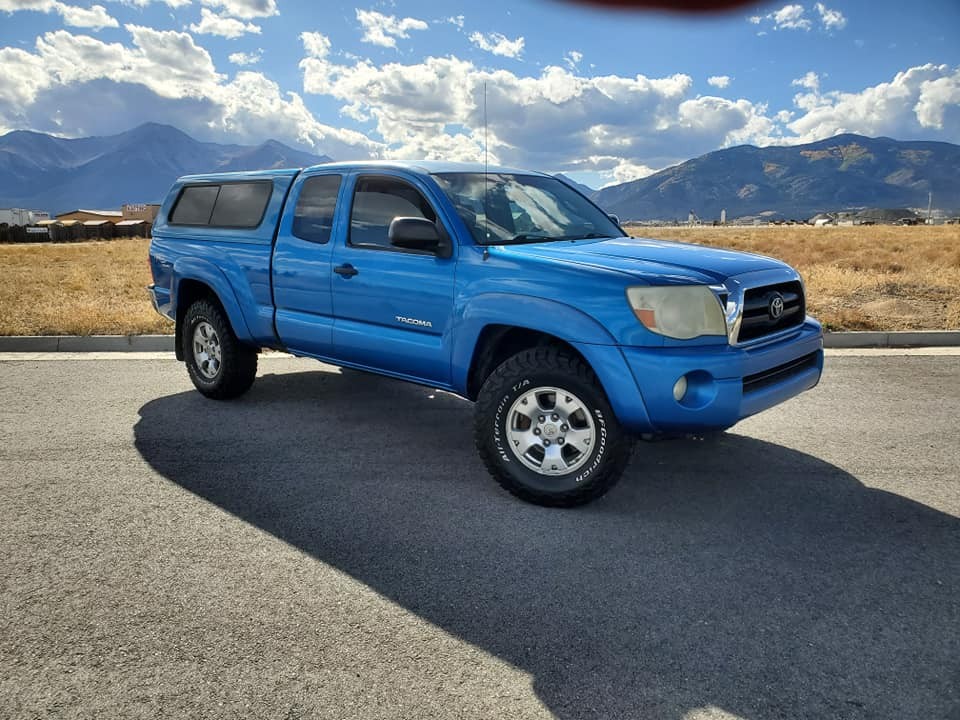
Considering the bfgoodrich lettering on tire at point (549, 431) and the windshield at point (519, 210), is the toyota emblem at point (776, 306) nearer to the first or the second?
the bfgoodrich lettering on tire at point (549, 431)

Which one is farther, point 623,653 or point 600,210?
point 600,210

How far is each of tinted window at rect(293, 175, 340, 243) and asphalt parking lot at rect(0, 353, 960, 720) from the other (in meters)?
1.42

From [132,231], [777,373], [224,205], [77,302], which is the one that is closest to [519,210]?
[777,373]

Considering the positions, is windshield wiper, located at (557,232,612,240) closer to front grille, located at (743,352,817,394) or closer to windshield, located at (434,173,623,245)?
windshield, located at (434,173,623,245)

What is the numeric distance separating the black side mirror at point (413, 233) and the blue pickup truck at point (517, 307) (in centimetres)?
1

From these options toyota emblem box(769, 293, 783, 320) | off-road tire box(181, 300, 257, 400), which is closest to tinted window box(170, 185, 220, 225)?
off-road tire box(181, 300, 257, 400)

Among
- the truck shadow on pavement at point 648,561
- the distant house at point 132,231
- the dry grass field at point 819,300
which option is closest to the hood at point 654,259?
the truck shadow on pavement at point 648,561

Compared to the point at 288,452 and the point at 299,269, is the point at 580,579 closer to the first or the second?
the point at 288,452

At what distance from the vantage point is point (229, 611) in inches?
120

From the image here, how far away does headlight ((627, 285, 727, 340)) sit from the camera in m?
3.83

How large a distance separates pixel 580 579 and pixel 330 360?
2.76 metres

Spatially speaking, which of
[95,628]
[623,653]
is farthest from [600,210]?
[95,628]

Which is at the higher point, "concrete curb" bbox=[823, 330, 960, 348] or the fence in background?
the fence in background

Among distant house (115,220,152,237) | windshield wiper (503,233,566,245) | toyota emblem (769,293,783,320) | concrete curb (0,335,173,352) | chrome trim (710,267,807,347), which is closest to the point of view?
chrome trim (710,267,807,347)
